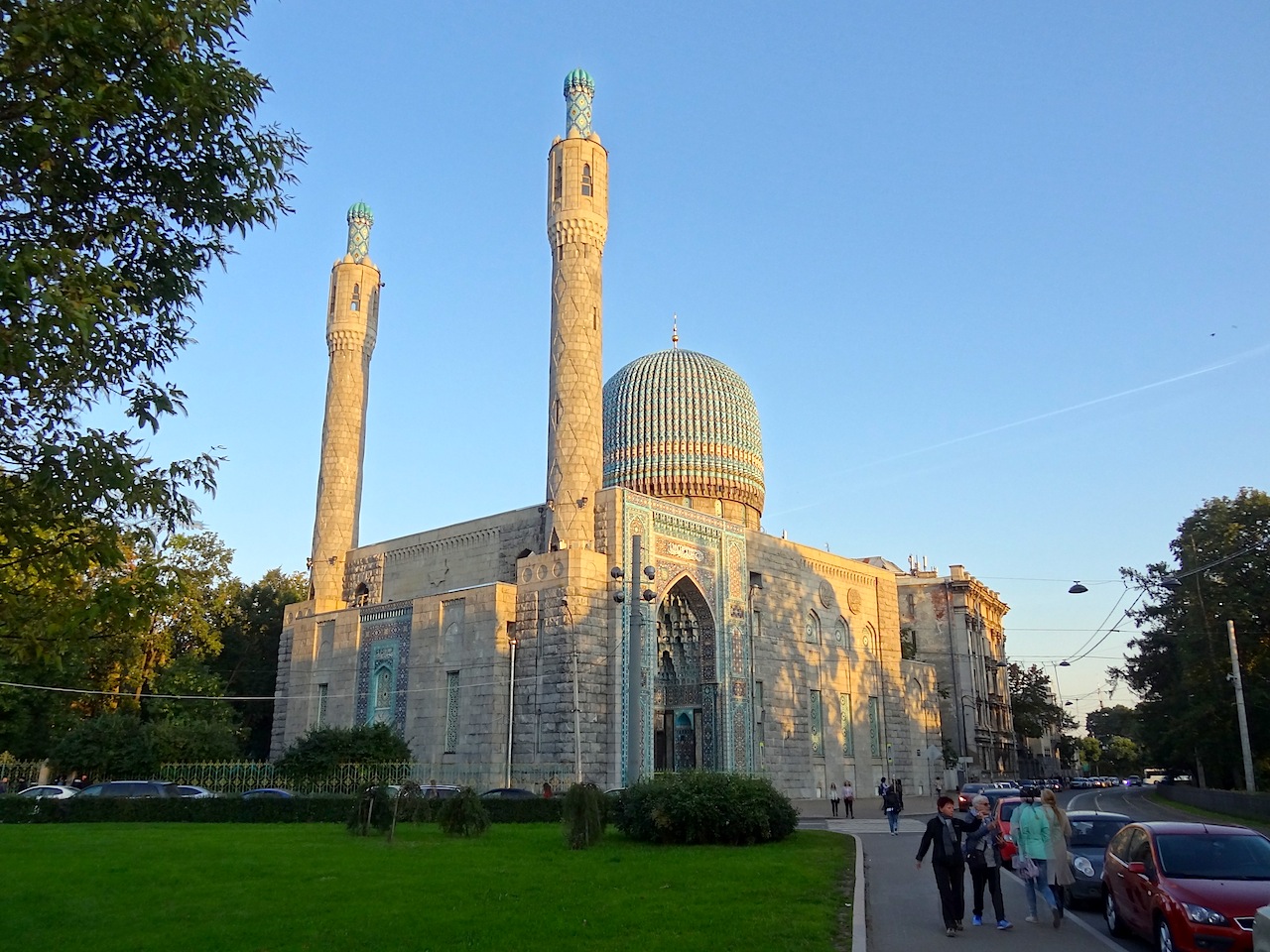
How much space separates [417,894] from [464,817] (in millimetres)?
7043

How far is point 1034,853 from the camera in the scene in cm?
1046

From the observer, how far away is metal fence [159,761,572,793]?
25.4 metres

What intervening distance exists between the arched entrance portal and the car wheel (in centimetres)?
2307

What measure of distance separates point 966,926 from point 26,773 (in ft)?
97.9

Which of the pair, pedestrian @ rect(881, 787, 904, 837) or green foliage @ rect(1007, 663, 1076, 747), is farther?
green foliage @ rect(1007, 663, 1076, 747)

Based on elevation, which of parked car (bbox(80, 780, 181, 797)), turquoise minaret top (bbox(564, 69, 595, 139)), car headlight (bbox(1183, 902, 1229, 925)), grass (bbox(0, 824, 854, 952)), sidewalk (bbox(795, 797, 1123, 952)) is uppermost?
turquoise minaret top (bbox(564, 69, 595, 139))

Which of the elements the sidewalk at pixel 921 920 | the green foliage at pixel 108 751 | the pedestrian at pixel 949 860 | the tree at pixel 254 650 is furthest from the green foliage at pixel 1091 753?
the pedestrian at pixel 949 860

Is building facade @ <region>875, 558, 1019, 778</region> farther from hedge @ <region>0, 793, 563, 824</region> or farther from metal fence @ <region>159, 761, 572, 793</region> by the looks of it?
hedge @ <region>0, 793, 563, 824</region>

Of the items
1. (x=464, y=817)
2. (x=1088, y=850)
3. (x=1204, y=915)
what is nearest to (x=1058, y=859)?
(x=1204, y=915)

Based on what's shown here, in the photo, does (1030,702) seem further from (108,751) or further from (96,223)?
(96,223)

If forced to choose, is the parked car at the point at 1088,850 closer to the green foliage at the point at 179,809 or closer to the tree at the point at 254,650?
the green foliage at the point at 179,809

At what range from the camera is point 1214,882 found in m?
8.69

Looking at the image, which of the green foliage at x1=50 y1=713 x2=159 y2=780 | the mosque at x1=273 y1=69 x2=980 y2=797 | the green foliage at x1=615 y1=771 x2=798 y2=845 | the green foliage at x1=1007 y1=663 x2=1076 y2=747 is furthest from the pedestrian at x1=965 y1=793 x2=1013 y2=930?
the green foliage at x1=1007 y1=663 x2=1076 y2=747

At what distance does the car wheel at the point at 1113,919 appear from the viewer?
10000 millimetres
